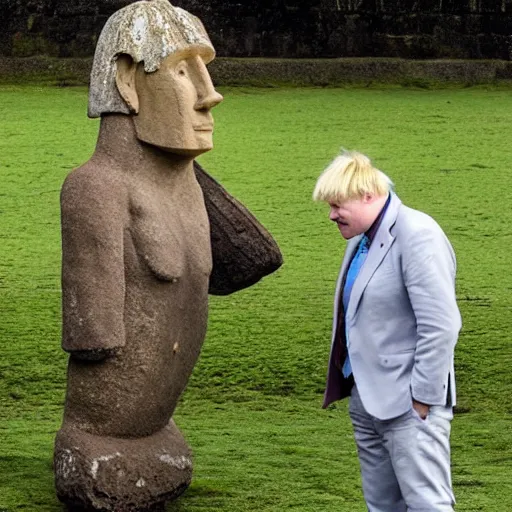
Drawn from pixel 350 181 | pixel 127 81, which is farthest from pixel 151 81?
pixel 350 181

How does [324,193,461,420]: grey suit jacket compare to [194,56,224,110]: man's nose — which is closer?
[324,193,461,420]: grey suit jacket

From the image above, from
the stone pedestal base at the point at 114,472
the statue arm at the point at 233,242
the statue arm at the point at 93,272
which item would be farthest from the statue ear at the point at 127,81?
the stone pedestal base at the point at 114,472

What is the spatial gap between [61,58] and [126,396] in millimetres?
8094

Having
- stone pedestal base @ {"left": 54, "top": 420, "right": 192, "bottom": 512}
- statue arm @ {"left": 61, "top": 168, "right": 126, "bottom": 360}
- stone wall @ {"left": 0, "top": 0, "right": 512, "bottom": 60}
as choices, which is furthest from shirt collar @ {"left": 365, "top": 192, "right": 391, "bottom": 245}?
stone wall @ {"left": 0, "top": 0, "right": 512, "bottom": 60}

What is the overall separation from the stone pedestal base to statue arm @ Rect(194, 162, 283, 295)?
2.20ft

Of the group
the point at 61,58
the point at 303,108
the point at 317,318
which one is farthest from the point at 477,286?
the point at 61,58

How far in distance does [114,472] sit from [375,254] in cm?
110

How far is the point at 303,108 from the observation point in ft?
39.0

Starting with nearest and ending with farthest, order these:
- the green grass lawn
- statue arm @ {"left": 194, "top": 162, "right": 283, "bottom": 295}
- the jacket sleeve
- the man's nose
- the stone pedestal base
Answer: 1. the jacket sleeve
2. the stone pedestal base
3. the man's nose
4. statue arm @ {"left": 194, "top": 162, "right": 283, "bottom": 295}
5. the green grass lawn

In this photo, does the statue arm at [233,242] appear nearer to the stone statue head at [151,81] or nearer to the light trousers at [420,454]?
the stone statue head at [151,81]

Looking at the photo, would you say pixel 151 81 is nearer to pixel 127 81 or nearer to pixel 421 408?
pixel 127 81

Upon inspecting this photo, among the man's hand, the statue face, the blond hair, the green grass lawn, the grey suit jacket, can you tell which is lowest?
the green grass lawn

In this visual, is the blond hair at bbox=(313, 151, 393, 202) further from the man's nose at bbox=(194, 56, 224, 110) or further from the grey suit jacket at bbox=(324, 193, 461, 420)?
the man's nose at bbox=(194, 56, 224, 110)

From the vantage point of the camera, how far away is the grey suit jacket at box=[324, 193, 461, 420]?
165 inches
